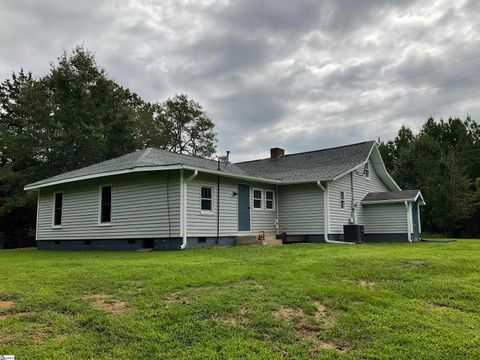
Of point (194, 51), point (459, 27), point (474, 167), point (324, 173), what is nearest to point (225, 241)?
point (324, 173)

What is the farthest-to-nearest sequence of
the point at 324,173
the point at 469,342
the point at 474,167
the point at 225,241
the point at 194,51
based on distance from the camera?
the point at 474,167 < the point at 324,173 < the point at 194,51 < the point at 225,241 < the point at 469,342

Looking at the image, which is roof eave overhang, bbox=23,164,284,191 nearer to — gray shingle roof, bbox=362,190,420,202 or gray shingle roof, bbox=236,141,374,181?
gray shingle roof, bbox=236,141,374,181

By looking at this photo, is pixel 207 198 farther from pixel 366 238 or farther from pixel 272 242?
pixel 366 238

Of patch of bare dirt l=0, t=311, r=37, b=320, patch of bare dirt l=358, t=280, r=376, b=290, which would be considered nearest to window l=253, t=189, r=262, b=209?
patch of bare dirt l=358, t=280, r=376, b=290

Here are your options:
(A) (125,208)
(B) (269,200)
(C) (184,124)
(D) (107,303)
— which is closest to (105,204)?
→ (A) (125,208)

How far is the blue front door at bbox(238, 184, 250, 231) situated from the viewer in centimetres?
1613

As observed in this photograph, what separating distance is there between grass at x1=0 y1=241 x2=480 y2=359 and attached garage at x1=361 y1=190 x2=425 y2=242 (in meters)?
12.4

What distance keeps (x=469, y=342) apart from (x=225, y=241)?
36.9ft

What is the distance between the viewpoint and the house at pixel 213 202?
13.9 meters

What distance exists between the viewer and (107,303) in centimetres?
545

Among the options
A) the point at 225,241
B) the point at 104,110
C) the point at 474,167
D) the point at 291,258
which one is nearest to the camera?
the point at 291,258

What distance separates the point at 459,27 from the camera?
15.6 meters

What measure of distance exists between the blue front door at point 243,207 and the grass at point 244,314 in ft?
28.3

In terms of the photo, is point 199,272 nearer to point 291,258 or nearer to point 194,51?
point 291,258
